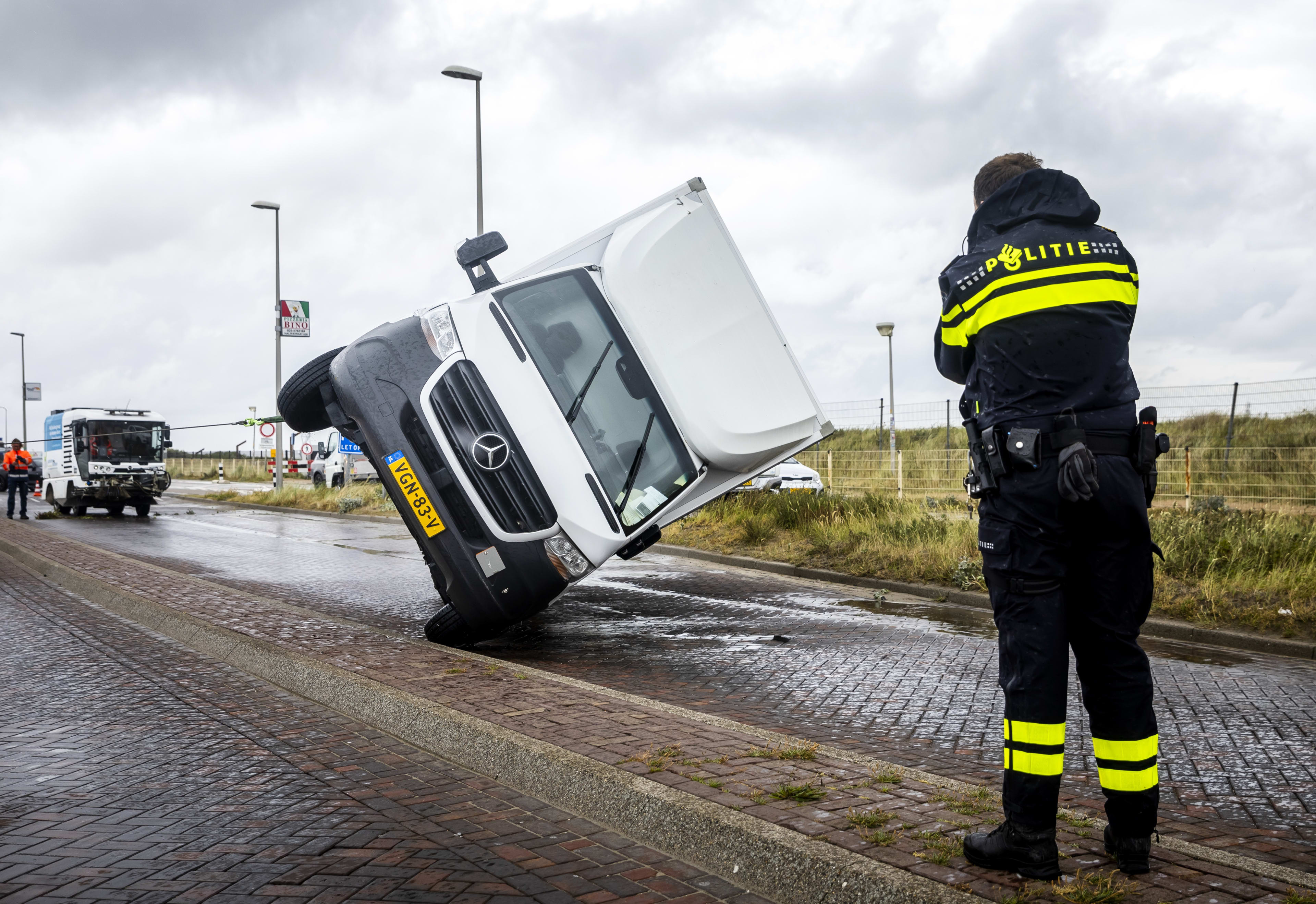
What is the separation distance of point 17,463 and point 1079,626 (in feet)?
Answer: 84.4

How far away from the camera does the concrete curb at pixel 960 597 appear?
25.4ft

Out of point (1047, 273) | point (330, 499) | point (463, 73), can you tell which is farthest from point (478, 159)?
point (1047, 273)

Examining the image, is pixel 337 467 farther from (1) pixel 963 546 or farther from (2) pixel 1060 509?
(2) pixel 1060 509

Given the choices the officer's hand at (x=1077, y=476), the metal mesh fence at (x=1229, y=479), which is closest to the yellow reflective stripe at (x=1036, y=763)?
the officer's hand at (x=1077, y=476)

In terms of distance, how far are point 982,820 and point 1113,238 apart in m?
1.85

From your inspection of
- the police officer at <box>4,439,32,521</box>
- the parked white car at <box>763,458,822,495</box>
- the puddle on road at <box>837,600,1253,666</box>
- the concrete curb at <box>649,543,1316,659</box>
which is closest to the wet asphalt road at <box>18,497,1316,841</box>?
the puddle on road at <box>837,600,1253,666</box>

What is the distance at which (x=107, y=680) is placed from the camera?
20.7ft

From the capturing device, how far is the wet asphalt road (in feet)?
15.1

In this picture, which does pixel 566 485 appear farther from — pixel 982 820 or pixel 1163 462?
pixel 1163 462

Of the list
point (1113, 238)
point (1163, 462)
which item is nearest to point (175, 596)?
point (1113, 238)

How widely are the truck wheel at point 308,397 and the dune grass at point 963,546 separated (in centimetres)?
558

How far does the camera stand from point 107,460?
26016mm

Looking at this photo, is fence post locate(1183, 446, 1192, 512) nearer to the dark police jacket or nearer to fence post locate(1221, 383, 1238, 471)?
fence post locate(1221, 383, 1238, 471)

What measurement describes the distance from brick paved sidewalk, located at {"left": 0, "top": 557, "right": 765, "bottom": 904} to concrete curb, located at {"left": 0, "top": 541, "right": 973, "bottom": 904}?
0.21 feet
